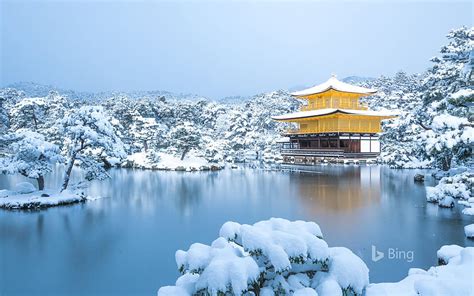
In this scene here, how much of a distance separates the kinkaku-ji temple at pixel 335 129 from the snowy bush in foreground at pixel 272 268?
2688 centimetres

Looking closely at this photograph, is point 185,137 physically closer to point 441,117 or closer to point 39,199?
point 39,199

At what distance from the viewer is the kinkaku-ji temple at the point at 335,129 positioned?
30.6 metres

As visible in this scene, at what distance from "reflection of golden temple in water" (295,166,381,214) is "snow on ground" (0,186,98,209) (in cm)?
834

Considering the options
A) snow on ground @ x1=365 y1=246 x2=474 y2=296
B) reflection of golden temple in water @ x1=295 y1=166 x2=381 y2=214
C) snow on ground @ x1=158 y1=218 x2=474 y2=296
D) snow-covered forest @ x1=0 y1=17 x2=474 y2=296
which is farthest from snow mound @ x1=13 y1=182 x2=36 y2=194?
snow on ground @ x1=365 y1=246 x2=474 y2=296

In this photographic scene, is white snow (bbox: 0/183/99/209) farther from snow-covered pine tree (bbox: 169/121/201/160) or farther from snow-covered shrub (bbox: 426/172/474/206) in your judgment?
snow-covered pine tree (bbox: 169/121/201/160)

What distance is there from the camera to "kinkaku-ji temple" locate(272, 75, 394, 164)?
3059 cm

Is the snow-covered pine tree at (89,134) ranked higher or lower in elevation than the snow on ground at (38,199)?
higher

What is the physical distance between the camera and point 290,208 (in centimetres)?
1192

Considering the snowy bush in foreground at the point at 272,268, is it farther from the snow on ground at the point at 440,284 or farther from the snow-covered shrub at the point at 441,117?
the snow-covered shrub at the point at 441,117

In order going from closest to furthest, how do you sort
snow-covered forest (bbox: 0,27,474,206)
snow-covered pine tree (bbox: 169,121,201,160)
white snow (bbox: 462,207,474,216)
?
snow-covered forest (bbox: 0,27,474,206) → white snow (bbox: 462,207,474,216) → snow-covered pine tree (bbox: 169,121,201,160)

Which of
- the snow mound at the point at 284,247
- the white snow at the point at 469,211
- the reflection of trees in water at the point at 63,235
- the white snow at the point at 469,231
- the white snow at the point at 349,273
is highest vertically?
the snow mound at the point at 284,247

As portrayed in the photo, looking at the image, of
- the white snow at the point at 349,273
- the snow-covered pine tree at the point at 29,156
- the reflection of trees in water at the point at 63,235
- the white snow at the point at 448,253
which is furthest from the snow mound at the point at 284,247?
the snow-covered pine tree at the point at 29,156

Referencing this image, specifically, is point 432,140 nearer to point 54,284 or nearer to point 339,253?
point 339,253

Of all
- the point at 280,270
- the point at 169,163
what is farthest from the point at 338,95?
the point at 280,270
